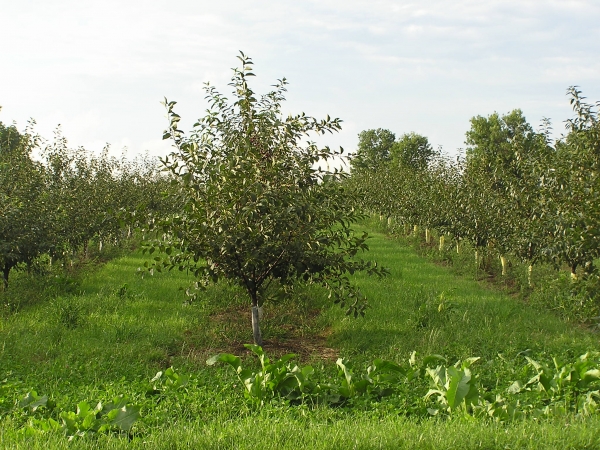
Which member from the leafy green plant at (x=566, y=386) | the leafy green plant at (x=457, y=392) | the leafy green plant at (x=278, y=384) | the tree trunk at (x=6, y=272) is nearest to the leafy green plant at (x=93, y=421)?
the leafy green plant at (x=278, y=384)

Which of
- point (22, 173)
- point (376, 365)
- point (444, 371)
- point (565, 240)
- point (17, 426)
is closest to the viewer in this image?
point (17, 426)

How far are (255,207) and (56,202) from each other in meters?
8.23

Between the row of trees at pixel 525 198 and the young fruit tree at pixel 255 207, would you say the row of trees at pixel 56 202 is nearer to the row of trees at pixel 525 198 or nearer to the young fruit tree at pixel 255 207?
the young fruit tree at pixel 255 207

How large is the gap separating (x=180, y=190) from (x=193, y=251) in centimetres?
80

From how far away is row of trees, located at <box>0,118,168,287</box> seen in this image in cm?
992

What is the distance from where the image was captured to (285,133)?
23.8 ft

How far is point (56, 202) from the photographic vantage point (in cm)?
1259

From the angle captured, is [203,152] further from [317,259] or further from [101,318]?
[101,318]

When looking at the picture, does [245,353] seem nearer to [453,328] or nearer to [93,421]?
[453,328]

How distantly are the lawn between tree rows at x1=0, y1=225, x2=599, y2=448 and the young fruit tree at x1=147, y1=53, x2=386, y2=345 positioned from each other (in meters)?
1.01

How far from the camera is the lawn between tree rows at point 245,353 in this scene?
3.96m

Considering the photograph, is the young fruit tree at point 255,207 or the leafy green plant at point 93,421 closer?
the leafy green plant at point 93,421

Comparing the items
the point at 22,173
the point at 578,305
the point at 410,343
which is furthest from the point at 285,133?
the point at 22,173

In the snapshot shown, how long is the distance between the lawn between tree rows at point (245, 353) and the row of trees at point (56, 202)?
3.48 feet
